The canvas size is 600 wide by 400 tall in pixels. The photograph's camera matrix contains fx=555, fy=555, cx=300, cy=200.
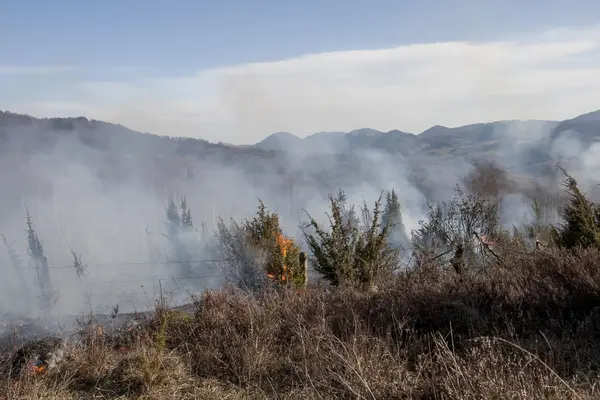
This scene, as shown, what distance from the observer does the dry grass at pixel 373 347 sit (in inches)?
151

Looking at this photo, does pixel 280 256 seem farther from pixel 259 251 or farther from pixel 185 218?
pixel 185 218

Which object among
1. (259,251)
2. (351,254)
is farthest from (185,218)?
(351,254)

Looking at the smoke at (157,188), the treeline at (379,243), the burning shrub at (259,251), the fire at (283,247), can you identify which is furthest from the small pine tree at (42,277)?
the fire at (283,247)

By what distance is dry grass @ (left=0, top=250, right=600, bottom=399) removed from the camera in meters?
3.85

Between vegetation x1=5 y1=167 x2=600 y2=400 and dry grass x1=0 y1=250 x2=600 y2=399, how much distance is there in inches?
0.6

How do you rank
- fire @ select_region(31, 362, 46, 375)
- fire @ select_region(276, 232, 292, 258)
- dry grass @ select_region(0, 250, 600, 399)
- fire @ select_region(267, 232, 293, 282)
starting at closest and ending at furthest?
dry grass @ select_region(0, 250, 600, 399) → fire @ select_region(31, 362, 46, 375) → fire @ select_region(267, 232, 293, 282) → fire @ select_region(276, 232, 292, 258)

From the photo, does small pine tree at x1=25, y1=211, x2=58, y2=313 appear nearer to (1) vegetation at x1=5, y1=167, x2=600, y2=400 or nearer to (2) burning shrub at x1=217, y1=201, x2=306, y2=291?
(2) burning shrub at x1=217, y1=201, x2=306, y2=291

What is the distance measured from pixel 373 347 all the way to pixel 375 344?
13 centimetres

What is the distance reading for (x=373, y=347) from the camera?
461cm

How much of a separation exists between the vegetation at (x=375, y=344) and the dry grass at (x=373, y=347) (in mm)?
16

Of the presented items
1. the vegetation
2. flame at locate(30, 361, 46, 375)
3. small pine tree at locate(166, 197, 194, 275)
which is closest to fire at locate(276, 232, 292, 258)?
the vegetation

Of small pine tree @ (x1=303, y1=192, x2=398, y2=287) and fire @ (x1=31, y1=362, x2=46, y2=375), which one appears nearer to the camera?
fire @ (x1=31, y1=362, x2=46, y2=375)

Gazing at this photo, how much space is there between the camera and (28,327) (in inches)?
806

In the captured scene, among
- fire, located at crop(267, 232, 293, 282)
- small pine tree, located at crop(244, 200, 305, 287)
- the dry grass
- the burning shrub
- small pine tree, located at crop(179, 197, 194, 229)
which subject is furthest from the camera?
small pine tree, located at crop(179, 197, 194, 229)
